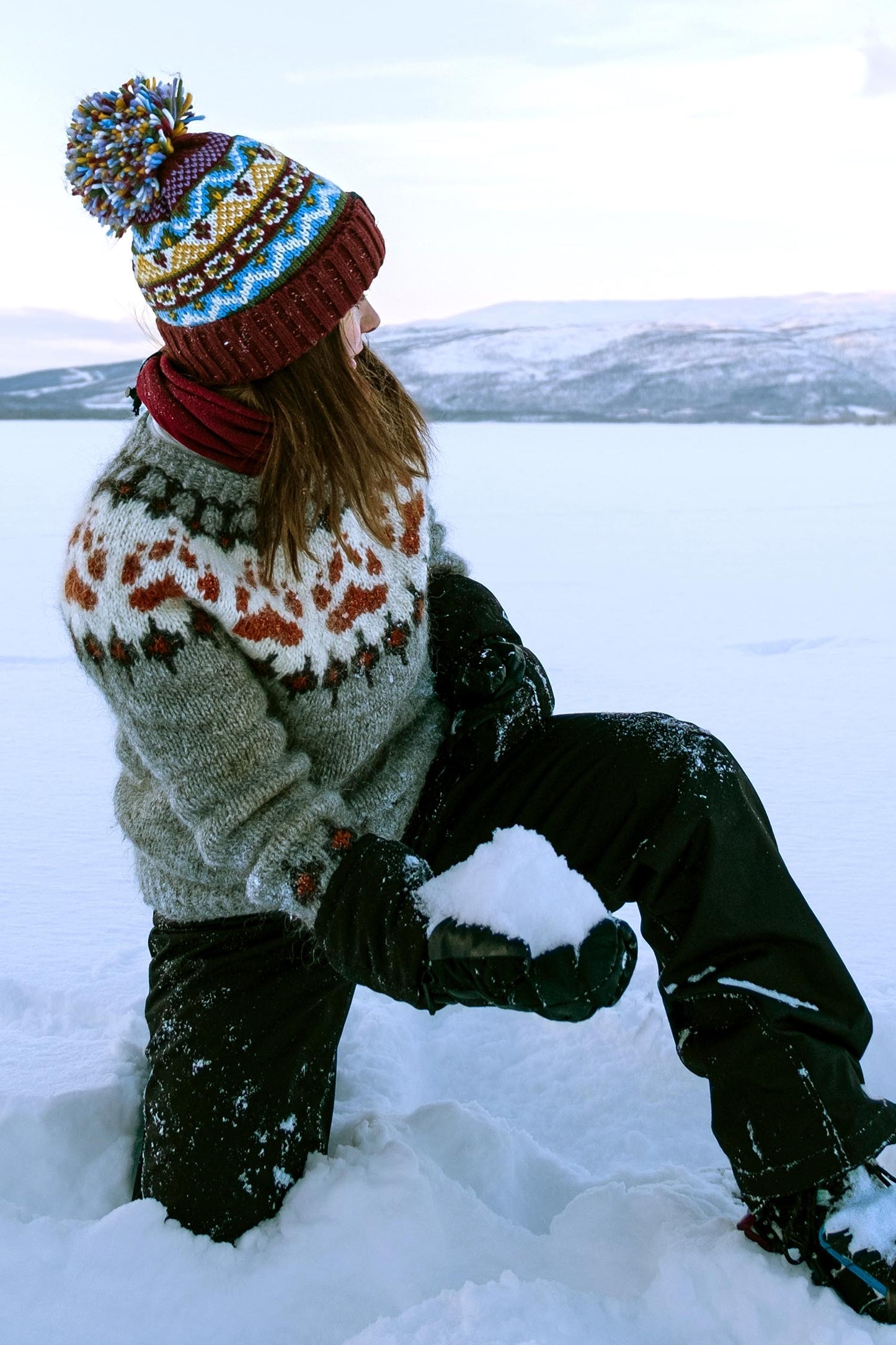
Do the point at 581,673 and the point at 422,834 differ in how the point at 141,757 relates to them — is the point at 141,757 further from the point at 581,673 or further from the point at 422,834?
the point at 581,673

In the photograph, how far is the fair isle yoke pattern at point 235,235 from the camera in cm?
130

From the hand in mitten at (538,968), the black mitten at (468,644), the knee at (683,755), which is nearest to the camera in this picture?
the hand in mitten at (538,968)

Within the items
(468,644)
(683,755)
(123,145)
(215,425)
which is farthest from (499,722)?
(123,145)

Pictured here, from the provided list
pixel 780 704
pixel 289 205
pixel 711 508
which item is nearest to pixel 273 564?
pixel 289 205

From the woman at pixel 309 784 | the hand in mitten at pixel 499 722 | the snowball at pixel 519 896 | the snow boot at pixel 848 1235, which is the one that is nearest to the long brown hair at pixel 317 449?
the woman at pixel 309 784

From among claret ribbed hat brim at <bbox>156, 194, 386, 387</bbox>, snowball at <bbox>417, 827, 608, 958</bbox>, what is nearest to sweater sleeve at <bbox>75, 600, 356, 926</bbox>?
snowball at <bbox>417, 827, 608, 958</bbox>

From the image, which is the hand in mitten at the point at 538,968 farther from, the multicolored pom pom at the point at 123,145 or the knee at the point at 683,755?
the multicolored pom pom at the point at 123,145

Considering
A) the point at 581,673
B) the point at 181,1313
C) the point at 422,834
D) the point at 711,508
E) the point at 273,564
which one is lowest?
the point at 711,508

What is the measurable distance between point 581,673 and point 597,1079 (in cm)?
220

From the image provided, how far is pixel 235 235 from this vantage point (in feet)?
4.26

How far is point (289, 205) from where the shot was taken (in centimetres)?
132

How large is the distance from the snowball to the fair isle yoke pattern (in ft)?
2.18

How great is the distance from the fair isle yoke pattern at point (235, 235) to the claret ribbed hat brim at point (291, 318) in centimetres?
1

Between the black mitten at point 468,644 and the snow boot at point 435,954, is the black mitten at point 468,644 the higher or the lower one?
the higher one
